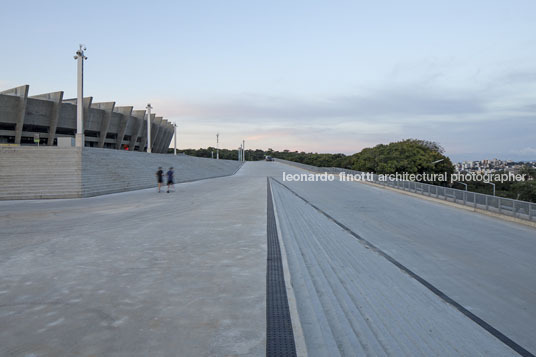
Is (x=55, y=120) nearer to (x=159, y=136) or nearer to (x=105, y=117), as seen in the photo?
(x=105, y=117)

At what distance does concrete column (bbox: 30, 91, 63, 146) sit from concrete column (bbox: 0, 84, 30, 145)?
3453 mm

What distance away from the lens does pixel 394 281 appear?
643cm

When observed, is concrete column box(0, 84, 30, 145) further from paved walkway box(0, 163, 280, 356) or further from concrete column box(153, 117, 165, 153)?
paved walkway box(0, 163, 280, 356)

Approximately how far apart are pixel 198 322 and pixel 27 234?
753 centimetres

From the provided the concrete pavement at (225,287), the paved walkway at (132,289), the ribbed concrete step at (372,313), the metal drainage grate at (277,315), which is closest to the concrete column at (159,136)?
the concrete pavement at (225,287)

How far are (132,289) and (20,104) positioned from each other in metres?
52.0

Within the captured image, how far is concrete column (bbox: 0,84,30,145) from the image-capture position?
45.0 m

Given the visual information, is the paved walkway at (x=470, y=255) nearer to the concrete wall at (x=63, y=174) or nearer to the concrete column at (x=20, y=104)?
the concrete wall at (x=63, y=174)

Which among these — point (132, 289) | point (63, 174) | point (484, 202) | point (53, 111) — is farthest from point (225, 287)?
point (53, 111)

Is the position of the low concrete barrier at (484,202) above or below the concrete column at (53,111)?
below

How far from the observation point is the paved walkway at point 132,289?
3748 mm

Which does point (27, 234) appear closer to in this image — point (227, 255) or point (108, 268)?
point (108, 268)

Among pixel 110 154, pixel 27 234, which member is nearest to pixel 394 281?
pixel 27 234

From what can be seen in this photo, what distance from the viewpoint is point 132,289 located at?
5.26 metres
